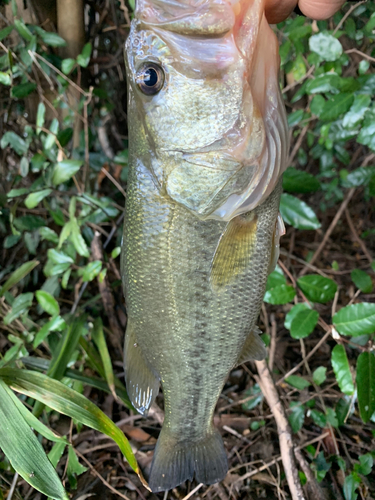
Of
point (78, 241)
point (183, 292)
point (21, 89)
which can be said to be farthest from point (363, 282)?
point (21, 89)

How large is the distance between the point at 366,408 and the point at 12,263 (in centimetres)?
195

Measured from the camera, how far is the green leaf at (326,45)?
114cm

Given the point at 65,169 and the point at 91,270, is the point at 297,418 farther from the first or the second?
the point at 65,169

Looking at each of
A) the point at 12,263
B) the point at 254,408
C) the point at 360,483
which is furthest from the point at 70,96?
the point at 360,483

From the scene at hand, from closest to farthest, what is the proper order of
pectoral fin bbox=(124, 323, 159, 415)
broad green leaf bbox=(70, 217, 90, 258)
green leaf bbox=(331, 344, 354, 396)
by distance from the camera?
1. pectoral fin bbox=(124, 323, 159, 415)
2. green leaf bbox=(331, 344, 354, 396)
3. broad green leaf bbox=(70, 217, 90, 258)

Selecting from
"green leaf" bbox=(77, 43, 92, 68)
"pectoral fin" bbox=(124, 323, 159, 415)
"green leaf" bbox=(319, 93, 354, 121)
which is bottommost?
"pectoral fin" bbox=(124, 323, 159, 415)

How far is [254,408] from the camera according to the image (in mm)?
1796

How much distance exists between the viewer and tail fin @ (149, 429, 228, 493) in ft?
3.38

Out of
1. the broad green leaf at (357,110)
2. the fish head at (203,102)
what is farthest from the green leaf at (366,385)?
the broad green leaf at (357,110)

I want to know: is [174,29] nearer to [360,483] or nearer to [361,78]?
[361,78]

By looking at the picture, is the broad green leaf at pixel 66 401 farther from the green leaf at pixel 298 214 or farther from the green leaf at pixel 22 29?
the green leaf at pixel 22 29

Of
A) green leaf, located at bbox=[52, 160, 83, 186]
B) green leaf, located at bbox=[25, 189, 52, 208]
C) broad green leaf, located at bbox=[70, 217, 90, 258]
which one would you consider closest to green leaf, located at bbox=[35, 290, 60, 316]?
broad green leaf, located at bbox=[70, 217, 90, 258]

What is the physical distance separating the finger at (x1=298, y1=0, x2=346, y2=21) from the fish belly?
18.2 inches

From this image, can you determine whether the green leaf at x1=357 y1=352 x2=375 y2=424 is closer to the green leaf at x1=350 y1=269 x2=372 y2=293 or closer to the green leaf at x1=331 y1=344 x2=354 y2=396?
the green leaf at x1=331 y1=344 x2=354 y2=396
